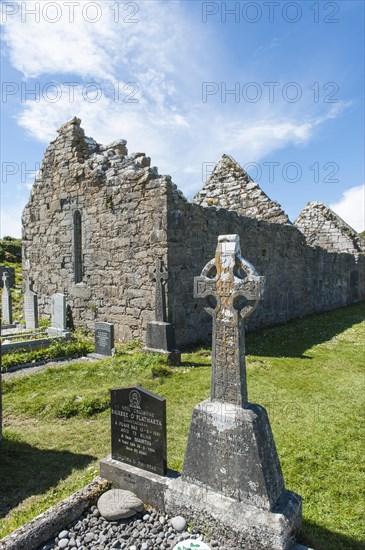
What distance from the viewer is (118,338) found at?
430 inches

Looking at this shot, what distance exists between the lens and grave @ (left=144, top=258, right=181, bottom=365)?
8.67 m

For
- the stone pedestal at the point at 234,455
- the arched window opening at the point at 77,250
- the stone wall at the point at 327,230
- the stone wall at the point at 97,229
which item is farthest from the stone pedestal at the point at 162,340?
the stone wall at the point at 327,230

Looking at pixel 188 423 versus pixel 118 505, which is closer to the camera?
pixel 118 505

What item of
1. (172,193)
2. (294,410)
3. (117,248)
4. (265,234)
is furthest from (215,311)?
(265,234)

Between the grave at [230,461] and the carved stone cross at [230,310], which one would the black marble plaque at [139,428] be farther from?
the carved stone cross at [230,310]

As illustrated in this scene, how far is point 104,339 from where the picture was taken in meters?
9.67

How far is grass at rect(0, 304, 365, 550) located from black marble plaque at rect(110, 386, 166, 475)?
666 millimetres

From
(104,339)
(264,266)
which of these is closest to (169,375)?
(104,339)

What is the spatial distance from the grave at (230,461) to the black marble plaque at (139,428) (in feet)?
0.42

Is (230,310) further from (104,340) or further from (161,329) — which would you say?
(104,340)

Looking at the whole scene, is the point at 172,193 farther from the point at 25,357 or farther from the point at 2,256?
the point at 2,256

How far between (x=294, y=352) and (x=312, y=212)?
16308 millimetres

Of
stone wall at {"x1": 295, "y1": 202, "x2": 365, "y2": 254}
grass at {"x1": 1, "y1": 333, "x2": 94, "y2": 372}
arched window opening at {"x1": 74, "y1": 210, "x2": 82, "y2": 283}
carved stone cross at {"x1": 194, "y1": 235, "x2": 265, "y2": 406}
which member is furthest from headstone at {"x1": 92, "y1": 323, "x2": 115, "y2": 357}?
stone wall at {"x1": 295, "y1": 202, "x2": 365, "y2": 254}

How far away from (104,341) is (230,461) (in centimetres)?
694
